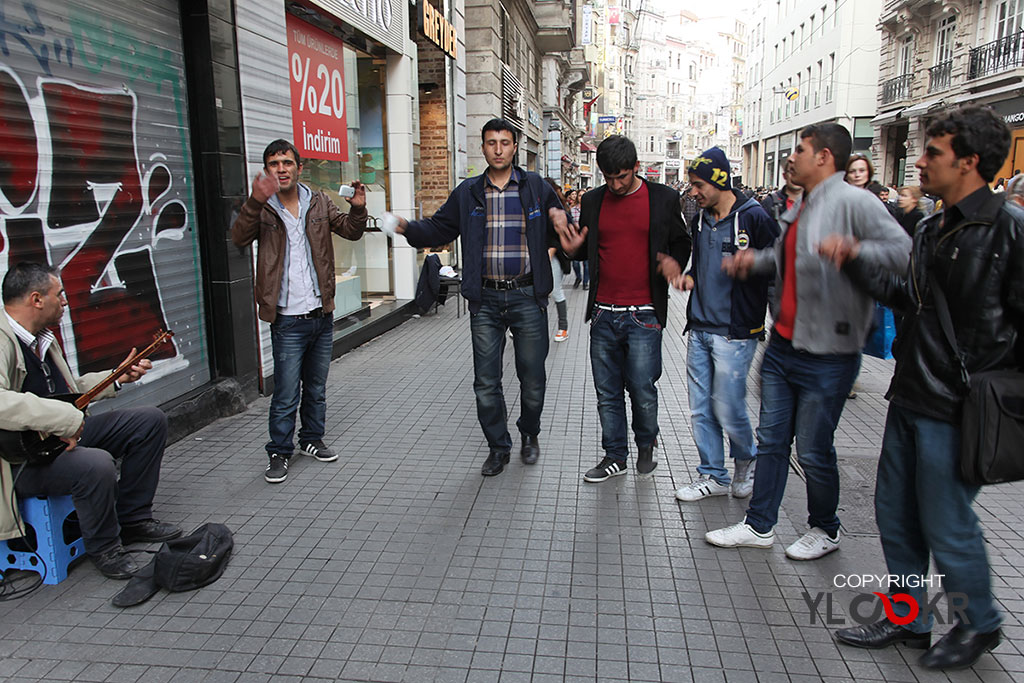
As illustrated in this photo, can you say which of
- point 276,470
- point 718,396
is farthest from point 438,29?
point 718,396

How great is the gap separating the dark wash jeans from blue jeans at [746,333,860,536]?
3.15 metres

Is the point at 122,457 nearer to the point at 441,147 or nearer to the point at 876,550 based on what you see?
the point at 876,550

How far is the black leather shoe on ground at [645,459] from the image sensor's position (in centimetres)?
→ 472

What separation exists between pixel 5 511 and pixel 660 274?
3509 mm

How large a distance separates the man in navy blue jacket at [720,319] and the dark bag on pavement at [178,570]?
263 centimetres

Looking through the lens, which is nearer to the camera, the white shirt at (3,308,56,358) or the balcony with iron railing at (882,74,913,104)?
the white shirt at (3,308,56,358)

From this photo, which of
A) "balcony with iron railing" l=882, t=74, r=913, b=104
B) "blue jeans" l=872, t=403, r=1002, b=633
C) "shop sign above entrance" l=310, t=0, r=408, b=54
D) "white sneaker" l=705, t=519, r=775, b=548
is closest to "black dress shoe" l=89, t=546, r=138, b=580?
"white sneaker" l=705, t=519, r=775, b=548

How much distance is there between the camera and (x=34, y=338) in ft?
10.8

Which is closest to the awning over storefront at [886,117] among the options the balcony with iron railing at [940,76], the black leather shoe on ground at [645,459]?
the balcony with iron railing at [940,76]

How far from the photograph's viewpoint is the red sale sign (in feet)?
25.1

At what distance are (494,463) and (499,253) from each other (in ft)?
4.56

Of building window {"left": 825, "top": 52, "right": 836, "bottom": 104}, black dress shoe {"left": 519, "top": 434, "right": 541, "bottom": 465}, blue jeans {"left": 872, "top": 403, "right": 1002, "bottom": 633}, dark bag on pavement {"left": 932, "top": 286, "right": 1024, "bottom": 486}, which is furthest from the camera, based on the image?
building window {"left": 825, "top": 52, "right": 836, "bottom": 104}

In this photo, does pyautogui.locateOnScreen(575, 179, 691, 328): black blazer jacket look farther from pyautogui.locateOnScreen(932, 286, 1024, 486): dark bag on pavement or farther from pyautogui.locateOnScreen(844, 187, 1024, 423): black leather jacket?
pyautogui.locateOnScreen(932, 286, 1024, 486): dark bag on pavement

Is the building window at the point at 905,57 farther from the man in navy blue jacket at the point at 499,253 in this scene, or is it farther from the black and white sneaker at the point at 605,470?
the black and white sneaker at the point at 605,470
